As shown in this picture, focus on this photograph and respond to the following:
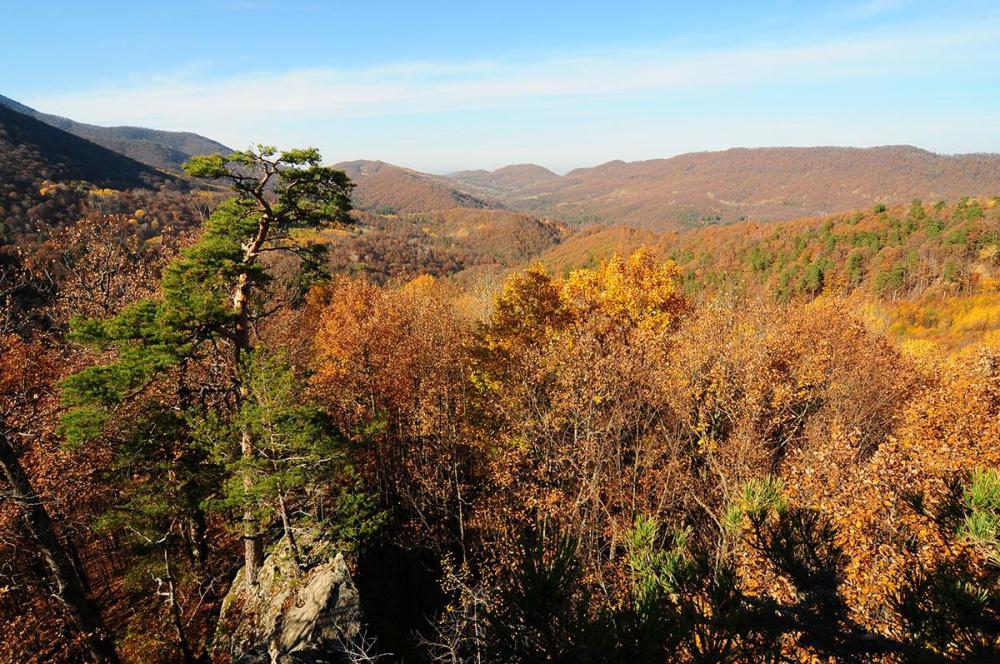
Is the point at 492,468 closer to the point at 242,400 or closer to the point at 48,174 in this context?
the point at 242,400

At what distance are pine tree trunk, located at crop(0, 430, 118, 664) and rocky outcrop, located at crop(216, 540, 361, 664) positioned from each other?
345 cm

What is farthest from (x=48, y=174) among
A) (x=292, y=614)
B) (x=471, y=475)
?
(x=292, y=614)

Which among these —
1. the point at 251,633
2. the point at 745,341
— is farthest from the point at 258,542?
the point at 745,341

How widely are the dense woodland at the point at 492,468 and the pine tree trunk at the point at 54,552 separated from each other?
0.08 metres

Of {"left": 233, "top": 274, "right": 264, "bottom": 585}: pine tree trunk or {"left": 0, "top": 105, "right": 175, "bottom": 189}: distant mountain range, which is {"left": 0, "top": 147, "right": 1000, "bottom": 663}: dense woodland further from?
{"left": 0, "top": 105, "right": 175, "bottom": 189}: distant mountain range

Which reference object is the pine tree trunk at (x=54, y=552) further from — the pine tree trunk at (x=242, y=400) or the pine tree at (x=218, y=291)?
the pine tree trunk at (x=242, y=400)

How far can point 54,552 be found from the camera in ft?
33.9

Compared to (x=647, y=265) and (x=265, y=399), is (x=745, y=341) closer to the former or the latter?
(x=647, y=265)

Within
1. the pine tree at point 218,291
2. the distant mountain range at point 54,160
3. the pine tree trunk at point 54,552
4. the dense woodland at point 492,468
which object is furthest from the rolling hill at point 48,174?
the pine tree trunk at point 54,552

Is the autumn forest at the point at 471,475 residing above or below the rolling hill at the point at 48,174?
below

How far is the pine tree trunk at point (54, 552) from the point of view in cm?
987

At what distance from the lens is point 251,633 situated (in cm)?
1359

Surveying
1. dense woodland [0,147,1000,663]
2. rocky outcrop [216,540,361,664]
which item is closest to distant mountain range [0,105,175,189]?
dense woodland [0,147,1000,663]

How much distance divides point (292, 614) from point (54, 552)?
607cm
